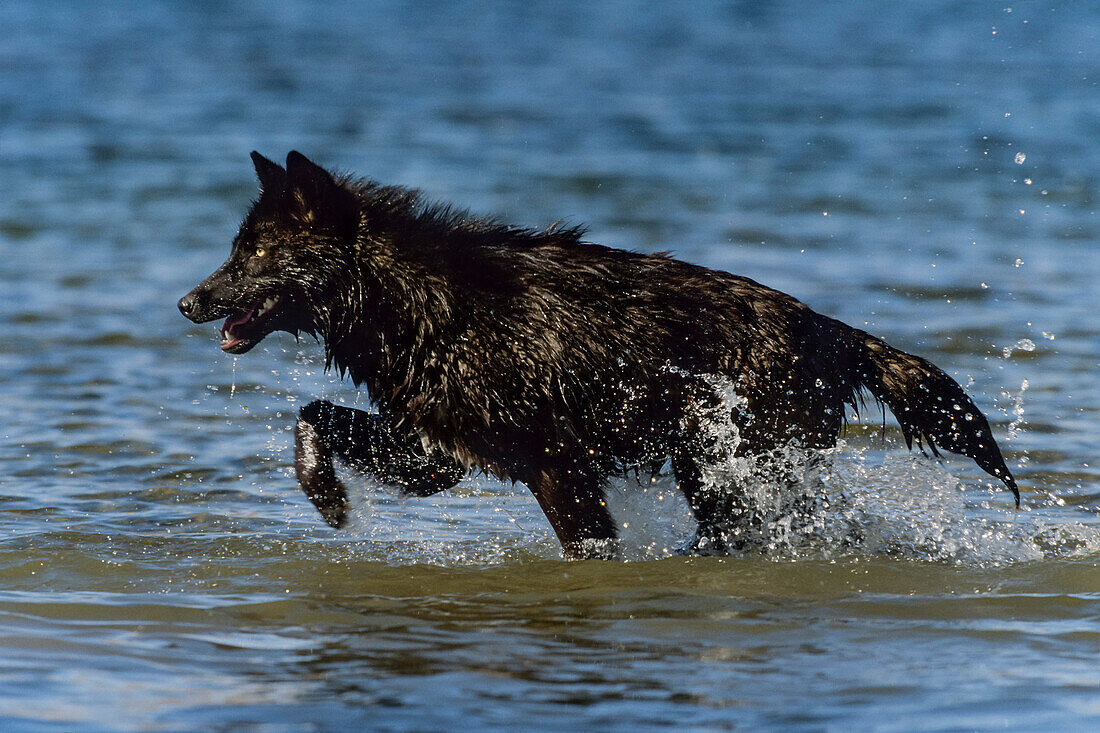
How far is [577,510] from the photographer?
240 inches

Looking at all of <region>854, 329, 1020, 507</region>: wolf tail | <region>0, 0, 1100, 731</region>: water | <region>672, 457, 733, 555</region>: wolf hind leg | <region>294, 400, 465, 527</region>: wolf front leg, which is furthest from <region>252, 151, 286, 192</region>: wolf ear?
<region>854, 329, 1020, 507</region>: wolf tail

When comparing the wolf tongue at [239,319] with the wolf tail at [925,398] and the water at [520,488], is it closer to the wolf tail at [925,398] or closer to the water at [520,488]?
the water at [520,488]

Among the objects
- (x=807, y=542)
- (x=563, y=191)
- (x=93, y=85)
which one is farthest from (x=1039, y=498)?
(x=93, y=85)

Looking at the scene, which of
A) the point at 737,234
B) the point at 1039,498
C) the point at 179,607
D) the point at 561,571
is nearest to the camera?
the point at 179,607

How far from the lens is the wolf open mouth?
20.5ft

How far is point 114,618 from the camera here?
17.4 ft

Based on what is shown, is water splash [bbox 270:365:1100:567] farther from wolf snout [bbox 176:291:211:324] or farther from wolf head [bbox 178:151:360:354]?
wolf snout [bbox 176:291:211:324]

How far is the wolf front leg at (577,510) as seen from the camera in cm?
606

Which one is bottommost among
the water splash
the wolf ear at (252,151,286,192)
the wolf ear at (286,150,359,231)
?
the water splash

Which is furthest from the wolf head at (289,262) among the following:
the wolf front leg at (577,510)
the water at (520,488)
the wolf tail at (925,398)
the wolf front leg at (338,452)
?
the wolf tail at (925,398)

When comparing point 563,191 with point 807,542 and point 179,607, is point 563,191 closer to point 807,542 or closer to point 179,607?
point 807,542

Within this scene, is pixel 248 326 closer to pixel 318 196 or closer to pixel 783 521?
pixel 318 196

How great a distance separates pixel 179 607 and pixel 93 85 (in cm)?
1605

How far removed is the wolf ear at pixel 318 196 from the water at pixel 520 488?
1.95 feet
